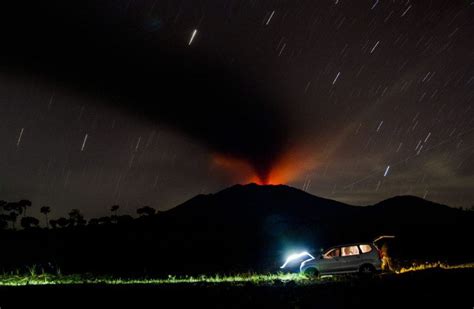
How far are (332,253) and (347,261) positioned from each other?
842 millimetres

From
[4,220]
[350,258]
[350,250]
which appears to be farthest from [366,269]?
[4,220]

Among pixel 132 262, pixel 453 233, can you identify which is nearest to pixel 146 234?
pixel 132 262

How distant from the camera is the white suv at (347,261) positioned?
20.3m

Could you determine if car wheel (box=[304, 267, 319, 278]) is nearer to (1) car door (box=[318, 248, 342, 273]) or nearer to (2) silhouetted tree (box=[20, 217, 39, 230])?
(1) car door (box=[318, 248, 342, 273])

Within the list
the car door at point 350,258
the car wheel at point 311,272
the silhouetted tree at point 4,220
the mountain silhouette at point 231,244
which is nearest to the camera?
the car door at point 350,258

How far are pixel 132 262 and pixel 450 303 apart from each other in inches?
1472

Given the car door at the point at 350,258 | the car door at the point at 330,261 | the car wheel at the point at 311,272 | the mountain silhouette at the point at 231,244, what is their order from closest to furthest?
the car door at the point at 350,258, the car door at the point at 330,261, the car wheel at the point at 311,272, the mountain silhouette at the point at 231,244

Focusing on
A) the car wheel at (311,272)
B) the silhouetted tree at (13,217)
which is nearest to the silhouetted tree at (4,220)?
the silhouetted tree at (13,217)

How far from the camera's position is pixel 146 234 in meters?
71.1

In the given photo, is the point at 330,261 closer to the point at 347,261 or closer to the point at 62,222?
the point at 347,261

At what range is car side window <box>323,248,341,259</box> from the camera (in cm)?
2119

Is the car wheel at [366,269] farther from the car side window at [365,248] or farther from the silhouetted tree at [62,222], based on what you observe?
the silhouetted tree at [62,222]

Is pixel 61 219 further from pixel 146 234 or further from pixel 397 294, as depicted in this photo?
pixel 397 294

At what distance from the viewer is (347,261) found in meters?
20.8
